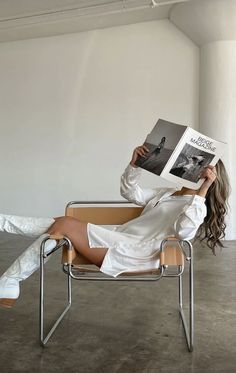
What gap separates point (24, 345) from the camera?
6.97 ft

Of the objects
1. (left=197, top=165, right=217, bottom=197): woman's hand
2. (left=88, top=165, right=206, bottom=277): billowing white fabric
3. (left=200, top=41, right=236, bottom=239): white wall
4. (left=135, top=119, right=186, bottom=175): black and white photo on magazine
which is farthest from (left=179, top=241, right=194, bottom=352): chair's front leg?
(left=200, top=41, right=236, bottom=239): white wall

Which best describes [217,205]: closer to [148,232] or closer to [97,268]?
[148,232]

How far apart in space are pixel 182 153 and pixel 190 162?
7 centimetres

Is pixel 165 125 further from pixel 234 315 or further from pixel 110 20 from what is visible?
pixel 110 20

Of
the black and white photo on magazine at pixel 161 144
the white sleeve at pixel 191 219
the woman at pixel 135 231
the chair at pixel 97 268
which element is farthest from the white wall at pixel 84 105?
the white sleeve at pixel 191 219

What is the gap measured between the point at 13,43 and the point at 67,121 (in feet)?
5.00

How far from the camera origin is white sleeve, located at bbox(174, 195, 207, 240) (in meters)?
1.94

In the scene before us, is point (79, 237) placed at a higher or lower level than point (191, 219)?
lower

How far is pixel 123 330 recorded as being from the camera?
2.33 meters

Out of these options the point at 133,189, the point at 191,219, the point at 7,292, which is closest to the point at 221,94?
the point at 133,189

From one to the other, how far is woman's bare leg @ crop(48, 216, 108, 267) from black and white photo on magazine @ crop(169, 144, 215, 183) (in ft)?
1.87

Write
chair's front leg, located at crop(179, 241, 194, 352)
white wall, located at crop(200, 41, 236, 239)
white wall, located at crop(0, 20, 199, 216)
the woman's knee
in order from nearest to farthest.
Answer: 1. chair's front leg, located at crop(179, 241, 194, 352)
2. the woman's knee
3. white wall, located at crop(200, 41, 236, 239)
4. white wall, located at crop(0, 20, 199, 216)

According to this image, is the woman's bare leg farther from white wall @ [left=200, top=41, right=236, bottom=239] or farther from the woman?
white wall @ [left=200, top=41, right=236, bottom=239]

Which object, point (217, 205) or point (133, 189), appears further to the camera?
point (133, 189)
